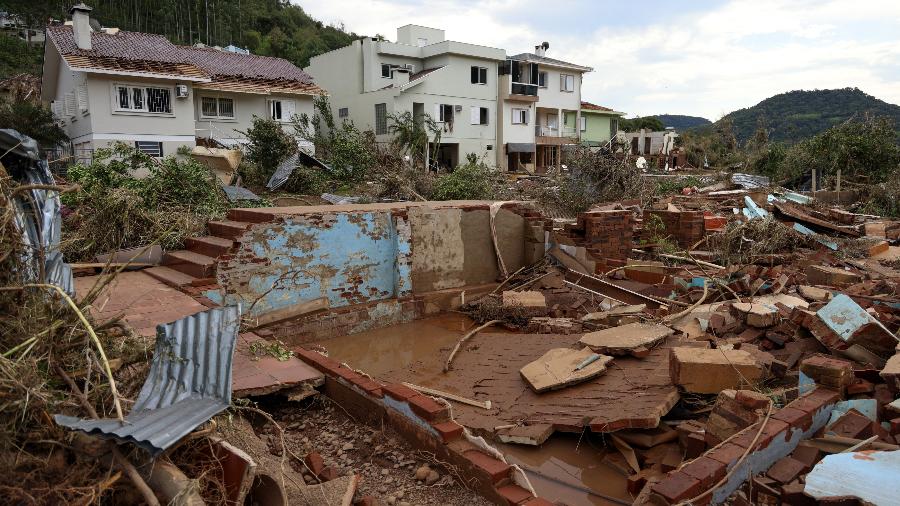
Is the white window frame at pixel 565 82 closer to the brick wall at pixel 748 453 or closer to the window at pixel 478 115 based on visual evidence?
the window at pixel 478 115

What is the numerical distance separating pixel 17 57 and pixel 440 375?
3441 centimetres

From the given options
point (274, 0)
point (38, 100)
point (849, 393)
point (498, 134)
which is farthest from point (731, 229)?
point (274, 0)

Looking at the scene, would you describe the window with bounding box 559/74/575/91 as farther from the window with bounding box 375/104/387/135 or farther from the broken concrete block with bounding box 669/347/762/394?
the broken concrete block with bounding box 669/347/762/394

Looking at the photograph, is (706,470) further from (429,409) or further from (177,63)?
(177,63)

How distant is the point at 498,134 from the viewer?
105 ft

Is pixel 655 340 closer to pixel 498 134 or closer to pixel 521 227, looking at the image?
pixel 521 227

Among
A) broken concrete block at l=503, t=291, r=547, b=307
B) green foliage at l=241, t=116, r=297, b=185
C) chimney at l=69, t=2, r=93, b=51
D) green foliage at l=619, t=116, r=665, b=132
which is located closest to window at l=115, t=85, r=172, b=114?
chimney at l=69, t=2, r=93, b=51

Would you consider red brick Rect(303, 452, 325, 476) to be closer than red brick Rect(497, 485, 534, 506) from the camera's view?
No

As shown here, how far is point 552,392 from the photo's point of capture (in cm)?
479

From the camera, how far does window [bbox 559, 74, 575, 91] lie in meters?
35.1

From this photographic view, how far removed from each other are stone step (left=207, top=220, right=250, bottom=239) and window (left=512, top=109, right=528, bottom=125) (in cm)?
2656

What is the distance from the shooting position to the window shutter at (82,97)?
1938 cm

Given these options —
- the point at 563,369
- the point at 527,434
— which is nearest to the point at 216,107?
the point at 563,369

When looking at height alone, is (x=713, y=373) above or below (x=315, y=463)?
above
